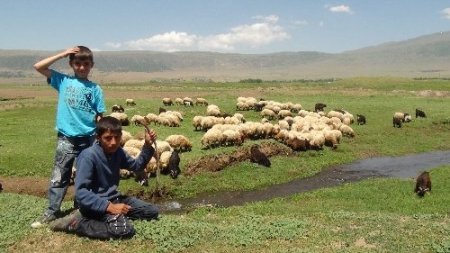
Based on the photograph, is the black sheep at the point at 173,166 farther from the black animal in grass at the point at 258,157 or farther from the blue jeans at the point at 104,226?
the blue jeans at the point at 104,226

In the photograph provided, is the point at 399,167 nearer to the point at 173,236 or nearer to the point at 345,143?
the point at 345,143

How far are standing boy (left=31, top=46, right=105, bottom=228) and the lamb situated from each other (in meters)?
11.3

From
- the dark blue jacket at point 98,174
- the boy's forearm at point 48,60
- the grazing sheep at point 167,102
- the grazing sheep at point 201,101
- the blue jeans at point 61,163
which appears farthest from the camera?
the grazing sheep at point 201,101

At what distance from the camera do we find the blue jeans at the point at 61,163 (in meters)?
8.86

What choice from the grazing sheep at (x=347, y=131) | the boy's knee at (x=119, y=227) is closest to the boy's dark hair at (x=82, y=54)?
the boy's knee at (x=119, y=227)

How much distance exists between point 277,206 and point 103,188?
7753mm

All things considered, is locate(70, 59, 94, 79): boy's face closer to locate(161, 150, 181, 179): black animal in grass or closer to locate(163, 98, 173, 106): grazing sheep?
locate(161, 150, 181, 179): black animal in grass

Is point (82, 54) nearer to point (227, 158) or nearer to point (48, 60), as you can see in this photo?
point (48, 60)

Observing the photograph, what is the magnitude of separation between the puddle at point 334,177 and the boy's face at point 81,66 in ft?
23.7

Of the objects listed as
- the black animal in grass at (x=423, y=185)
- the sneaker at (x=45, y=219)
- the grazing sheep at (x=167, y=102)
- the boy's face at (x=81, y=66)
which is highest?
the boy's face at (x=81, y=66)

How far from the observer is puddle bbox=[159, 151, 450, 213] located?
52.4 ft

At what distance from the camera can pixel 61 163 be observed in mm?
8914

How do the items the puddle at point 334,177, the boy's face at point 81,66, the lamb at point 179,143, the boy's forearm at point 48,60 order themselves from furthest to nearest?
the lamb at point 179,143, the puddle at point 334,177, the boy's face at point 81,66, the boy's forearm at point 48,60

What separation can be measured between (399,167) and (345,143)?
13.9 ft
